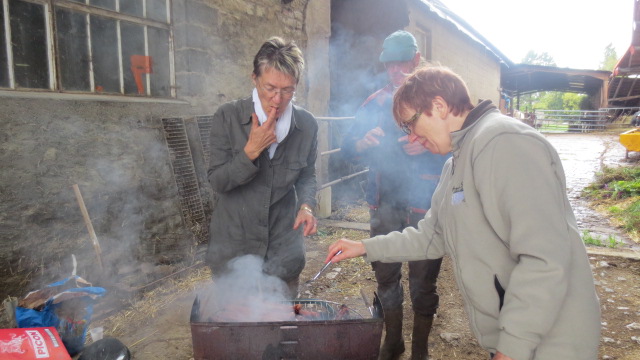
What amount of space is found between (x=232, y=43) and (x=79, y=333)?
385 centimetres

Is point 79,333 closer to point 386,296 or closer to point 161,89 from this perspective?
point 386,296

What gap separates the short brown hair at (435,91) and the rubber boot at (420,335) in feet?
6.19

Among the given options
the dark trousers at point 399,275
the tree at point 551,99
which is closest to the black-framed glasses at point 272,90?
the dark trousers at point 399,275

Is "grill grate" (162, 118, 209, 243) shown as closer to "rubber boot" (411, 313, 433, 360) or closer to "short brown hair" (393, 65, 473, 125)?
"rubber boot" (411, 313, 433, 360)

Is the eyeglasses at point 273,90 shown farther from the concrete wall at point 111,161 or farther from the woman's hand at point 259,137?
the concrete wall at point 111,161

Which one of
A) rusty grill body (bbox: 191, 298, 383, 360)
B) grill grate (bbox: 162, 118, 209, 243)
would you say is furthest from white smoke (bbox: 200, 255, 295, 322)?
grill grate (bbox: 162, 118, 209, 243)

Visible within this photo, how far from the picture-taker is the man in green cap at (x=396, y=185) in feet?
9.77

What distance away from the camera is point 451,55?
47.9ft

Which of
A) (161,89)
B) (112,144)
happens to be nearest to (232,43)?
(161,89)

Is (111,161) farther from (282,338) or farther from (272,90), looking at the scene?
(282,338)

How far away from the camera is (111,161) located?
4.01 m

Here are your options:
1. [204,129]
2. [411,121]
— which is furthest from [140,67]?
[411,121]

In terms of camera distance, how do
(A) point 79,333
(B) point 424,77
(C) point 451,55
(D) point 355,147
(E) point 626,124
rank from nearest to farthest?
(B) point 424,77
(A) point 79,333
(D) point 355,147
(C) point 451,55
(E) point 626,124

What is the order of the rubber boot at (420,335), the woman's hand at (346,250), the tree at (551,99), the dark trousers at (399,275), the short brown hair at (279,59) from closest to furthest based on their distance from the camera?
the woman's hand at (346,250)
the short brown hair at (279,59)
the dark trousers at (399,275)
the rubber boot at (420,335)
the tree at (551,99)
